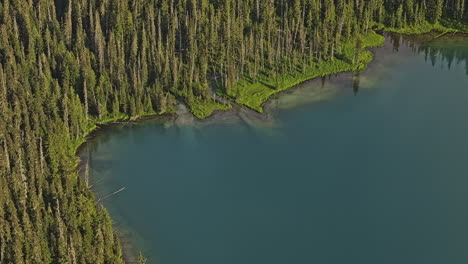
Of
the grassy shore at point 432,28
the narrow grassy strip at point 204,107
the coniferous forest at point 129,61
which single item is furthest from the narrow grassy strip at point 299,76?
the grassy shore at point 432,28

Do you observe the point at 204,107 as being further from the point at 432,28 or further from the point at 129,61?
the point at 432,28

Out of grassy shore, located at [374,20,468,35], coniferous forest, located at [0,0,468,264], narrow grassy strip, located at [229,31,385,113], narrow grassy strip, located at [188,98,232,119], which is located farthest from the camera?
grassy shore, located at [374,20,468,35]

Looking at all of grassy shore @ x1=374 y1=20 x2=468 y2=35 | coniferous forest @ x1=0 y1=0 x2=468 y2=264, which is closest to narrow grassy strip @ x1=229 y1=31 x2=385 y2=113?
coniferous forest @ x1=0 y1=0 x2=468 y2=264

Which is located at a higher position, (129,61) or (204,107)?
(129,61)

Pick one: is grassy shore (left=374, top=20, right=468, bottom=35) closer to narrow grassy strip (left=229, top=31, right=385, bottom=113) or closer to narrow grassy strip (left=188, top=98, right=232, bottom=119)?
narrow grassy strip (left=229, top=31, right=385, bottom=113)

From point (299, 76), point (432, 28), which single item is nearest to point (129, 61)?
point (299, 76)

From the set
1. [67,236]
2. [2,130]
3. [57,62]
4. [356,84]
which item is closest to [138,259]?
[67,236]

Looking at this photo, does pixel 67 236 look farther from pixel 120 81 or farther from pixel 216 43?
pixel 216 43

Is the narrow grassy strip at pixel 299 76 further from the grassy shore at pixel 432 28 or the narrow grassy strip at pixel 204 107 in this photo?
the grassy shore at pixel 432 28
